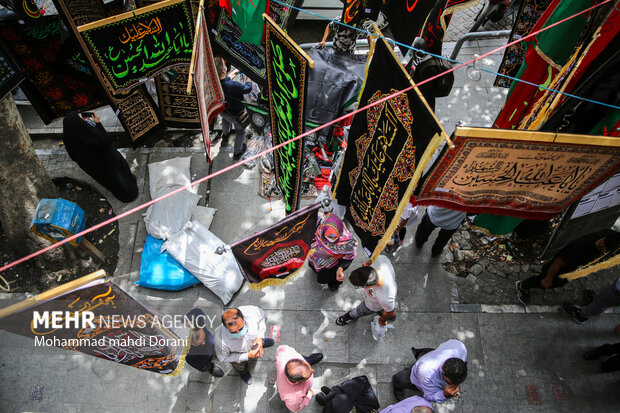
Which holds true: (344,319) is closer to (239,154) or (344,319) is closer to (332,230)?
(332,230)

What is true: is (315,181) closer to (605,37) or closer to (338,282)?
(338,282)

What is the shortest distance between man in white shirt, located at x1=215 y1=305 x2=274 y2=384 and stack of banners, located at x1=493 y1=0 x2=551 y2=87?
4.70 m

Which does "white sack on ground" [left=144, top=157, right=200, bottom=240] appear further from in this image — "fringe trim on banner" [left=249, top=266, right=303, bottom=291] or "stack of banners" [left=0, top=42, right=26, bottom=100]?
"stack of banners" [left=0, top=42, right=26, bottom=100]

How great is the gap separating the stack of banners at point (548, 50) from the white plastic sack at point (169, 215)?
5.25 meters

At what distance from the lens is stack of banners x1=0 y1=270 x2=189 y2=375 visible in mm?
3066

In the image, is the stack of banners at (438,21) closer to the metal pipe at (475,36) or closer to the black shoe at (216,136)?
the metal pipe at (475,36)

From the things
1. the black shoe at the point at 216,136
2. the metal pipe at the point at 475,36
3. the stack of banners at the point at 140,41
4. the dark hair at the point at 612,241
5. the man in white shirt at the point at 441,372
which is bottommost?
the man in white shirt at the point at 441,372

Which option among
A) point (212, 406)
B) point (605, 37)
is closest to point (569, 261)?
point (605, 37)

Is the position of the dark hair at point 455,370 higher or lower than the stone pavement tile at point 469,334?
higher

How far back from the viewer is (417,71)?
510 cm

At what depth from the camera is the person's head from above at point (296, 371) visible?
14.7ft

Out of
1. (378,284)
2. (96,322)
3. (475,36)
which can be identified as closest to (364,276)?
(378,284)

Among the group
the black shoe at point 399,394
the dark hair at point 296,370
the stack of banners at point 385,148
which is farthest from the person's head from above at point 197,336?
the black shoe at point 399,394

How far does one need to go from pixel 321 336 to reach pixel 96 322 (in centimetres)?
338
